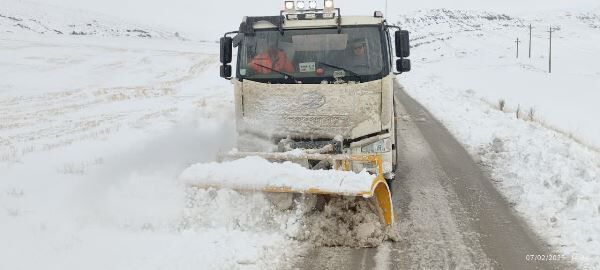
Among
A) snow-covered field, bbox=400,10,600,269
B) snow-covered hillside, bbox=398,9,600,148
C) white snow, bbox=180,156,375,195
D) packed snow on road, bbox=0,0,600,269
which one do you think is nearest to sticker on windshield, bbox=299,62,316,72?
white snow, bbox=180,156,375,195

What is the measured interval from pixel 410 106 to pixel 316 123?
13.1m

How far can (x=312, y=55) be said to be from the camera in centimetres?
666

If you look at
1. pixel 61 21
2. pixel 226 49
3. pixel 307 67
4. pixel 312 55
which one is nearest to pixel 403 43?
pixel 312 55

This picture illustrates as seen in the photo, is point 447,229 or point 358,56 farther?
point 358,56

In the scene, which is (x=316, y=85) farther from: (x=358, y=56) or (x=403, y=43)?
(x=403, y=43)

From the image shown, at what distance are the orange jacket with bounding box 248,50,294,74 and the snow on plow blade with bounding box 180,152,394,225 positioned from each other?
144 cm

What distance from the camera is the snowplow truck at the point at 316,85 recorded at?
6445 millimetres

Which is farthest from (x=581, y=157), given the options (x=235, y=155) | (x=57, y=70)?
(x=57, y=70)

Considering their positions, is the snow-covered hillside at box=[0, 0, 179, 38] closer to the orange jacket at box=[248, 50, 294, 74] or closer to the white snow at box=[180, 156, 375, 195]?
the orange jacket at box=[248, 50, 294, 74]

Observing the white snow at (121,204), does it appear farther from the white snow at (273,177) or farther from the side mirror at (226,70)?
the side mirror at (226,70)

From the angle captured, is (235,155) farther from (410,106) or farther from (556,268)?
(410,106)

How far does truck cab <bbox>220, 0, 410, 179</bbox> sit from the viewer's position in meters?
6.45

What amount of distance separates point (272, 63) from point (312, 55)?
52cm

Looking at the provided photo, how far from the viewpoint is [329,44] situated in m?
6.67
